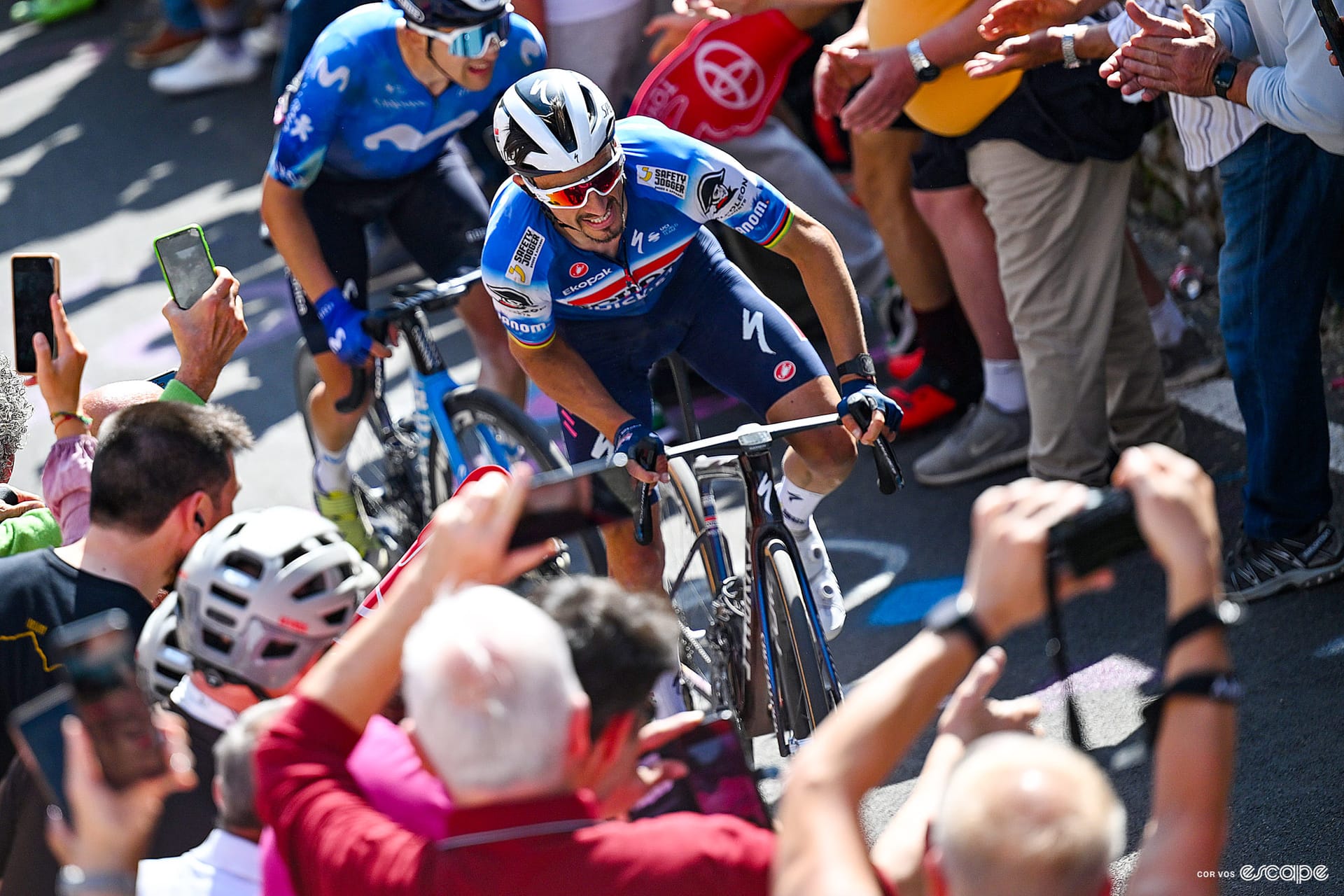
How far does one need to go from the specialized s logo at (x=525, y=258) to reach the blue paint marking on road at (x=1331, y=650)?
2522mm

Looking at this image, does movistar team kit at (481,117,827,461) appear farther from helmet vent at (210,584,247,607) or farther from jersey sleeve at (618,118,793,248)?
helmet vent at (210,584,247,607)

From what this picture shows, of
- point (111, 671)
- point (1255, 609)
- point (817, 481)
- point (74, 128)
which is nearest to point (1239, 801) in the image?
point (1255, 609)

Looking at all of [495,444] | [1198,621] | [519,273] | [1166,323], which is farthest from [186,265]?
[1166,323]

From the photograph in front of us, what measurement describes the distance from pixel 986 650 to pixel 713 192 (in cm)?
228

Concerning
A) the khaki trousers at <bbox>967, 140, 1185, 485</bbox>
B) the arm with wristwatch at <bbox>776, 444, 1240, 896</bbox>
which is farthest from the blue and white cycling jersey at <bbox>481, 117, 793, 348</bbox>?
the arm with wristwatch at <bbox>776, 444, 1240, 896</bbox>

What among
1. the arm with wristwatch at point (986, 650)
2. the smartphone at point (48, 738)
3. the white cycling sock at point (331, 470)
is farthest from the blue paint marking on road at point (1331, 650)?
the white cycling sock at point (331, 470)

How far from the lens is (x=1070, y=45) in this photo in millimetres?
4391

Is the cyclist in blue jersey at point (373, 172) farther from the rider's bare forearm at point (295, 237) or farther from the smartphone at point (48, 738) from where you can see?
the smartphone at point (48, 738)

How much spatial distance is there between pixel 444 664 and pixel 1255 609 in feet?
10.3

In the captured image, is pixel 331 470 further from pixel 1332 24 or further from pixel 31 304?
pixel 1332 24

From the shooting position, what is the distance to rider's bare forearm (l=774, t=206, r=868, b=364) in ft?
13.0

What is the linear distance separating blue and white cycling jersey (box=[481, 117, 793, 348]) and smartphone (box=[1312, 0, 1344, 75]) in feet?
4.78

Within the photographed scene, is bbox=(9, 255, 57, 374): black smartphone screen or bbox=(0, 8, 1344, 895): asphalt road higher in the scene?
bbox=(9, 255, 57, 374): black smartphone screen

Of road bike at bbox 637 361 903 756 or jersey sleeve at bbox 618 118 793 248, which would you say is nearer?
road bike at bbox 637 361 903 756
